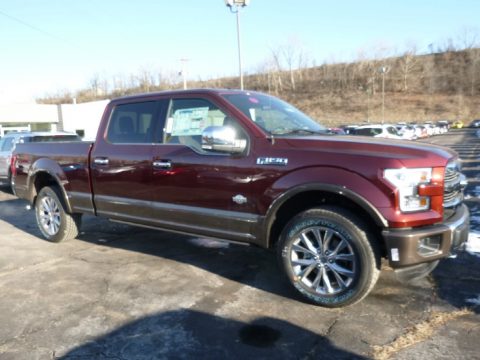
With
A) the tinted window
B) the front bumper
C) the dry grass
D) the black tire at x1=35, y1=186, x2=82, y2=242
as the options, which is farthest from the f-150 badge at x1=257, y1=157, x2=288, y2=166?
the tinted window

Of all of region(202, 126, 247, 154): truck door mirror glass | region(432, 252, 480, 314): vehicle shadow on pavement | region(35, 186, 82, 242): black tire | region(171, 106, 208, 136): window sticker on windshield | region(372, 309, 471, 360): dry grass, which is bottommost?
region(432, 252, 480, 314): vehicle shadow on pavement

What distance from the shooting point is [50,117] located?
45.2m

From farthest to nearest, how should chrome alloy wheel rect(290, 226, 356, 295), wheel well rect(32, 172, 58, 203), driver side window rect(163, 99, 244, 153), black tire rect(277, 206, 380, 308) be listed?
wheel well rect(32, 172, 58, 203)
driver side window rect(163, 99, 244, 153)
chrome alloy wheel rect(290, 226, 356, 295)
black tire rect(277, 206, 380, 308)

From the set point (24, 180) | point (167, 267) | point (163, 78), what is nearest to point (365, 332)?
point (167, 267)

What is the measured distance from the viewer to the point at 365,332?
333cm

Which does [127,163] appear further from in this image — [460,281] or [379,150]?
[460,281]

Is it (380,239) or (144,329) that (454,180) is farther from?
(144,329)

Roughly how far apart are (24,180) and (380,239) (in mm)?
5300

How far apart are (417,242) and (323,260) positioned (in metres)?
0.79

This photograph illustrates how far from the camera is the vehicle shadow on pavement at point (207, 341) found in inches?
121

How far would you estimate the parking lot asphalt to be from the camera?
314cm

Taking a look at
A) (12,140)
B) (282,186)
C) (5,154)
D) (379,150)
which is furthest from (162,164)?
(12,140)

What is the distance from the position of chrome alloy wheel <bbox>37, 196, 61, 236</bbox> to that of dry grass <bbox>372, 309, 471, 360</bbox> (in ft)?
15.5

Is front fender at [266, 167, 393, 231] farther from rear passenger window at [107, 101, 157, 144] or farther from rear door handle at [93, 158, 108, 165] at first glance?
rear door handle at [93, 158, 108, 165]
